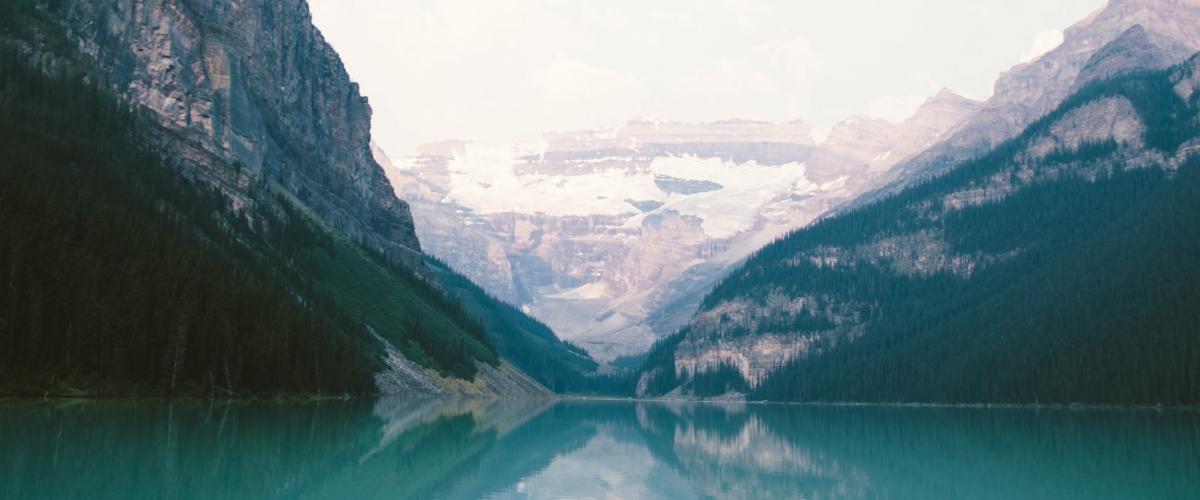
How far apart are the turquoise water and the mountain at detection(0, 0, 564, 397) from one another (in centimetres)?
717

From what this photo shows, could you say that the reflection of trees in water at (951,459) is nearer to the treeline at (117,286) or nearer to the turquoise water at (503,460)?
the turquoise water at (503,460)

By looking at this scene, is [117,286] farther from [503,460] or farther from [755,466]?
[755,466]

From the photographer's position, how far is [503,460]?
60.7 m

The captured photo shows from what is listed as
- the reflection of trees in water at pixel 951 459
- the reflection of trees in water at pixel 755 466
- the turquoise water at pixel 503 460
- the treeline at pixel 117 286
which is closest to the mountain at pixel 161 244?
the treeline at pixel 117 286

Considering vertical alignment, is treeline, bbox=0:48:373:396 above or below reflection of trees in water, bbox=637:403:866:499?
above

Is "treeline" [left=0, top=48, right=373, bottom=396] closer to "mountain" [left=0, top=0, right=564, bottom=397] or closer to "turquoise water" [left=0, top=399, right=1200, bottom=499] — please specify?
"mountain" [left=0, top=0, right=564, bottom=397]

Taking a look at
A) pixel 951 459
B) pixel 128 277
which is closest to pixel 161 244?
pixel 128 277

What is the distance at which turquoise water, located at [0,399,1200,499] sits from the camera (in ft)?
136

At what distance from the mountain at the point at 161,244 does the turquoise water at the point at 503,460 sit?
23.5ft

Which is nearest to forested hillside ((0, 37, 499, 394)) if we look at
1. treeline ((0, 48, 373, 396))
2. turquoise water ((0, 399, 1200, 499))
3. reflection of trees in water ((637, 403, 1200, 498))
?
treeline ((0, 48, 373, 396))

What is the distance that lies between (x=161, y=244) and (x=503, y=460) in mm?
52349

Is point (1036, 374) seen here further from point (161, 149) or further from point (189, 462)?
point (189, 462)

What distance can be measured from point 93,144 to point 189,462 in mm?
92105

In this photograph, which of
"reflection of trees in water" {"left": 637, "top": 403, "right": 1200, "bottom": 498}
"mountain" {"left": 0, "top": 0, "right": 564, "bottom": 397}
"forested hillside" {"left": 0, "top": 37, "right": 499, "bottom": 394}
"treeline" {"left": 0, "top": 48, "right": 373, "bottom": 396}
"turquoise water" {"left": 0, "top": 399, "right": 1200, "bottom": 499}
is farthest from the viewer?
"mountain" {"left": 0, "top": 0, "right": 564, "bottom": 397}
